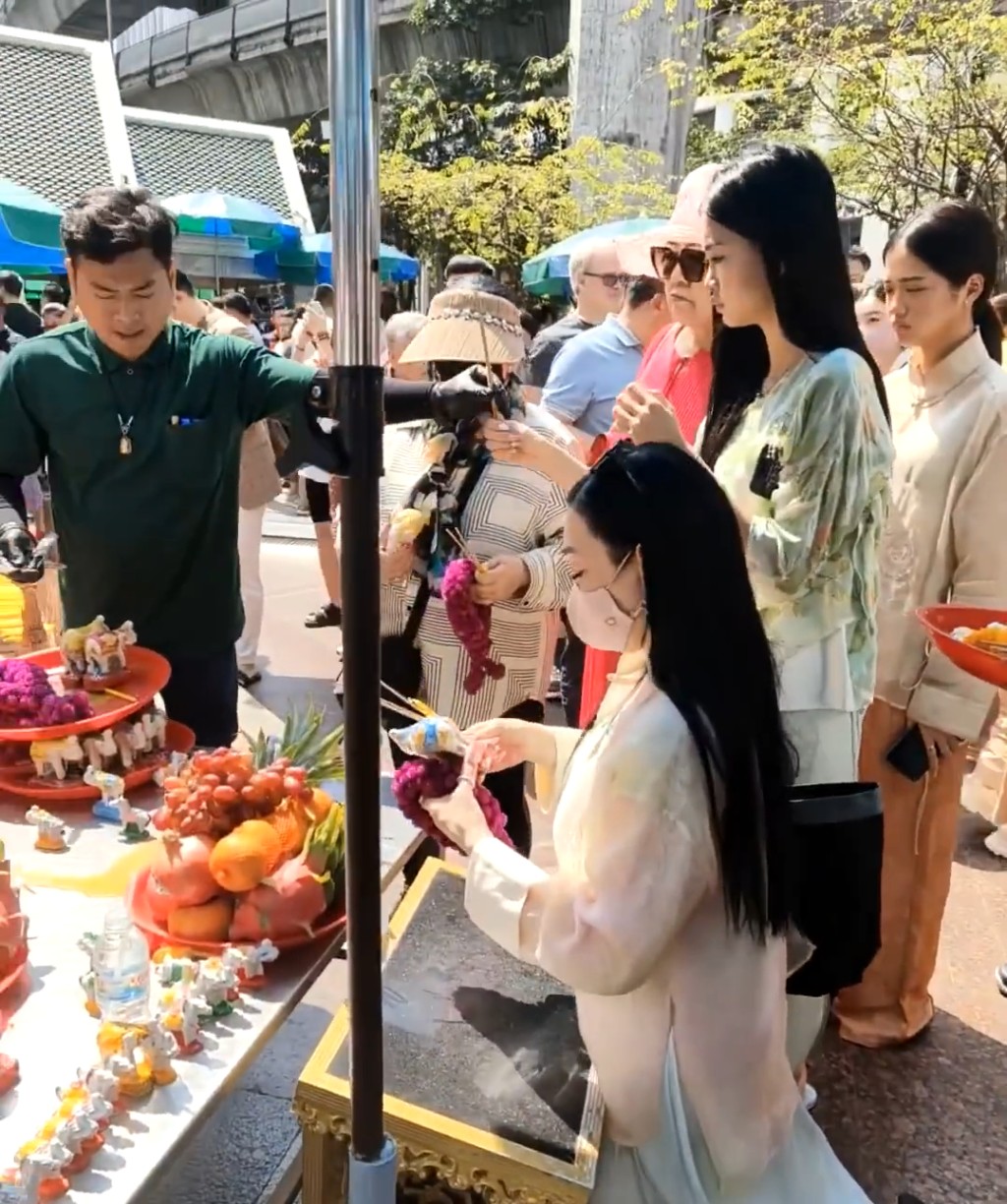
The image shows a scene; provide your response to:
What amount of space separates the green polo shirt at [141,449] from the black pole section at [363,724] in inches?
50.5

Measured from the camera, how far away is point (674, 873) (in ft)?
4.13

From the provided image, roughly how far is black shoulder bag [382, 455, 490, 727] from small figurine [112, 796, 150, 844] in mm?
696

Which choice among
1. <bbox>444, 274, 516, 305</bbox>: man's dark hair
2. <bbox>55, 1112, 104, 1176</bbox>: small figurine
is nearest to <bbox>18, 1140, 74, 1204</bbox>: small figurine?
<bbox>55, 1112, 104, 1176</bbox>: small figurine

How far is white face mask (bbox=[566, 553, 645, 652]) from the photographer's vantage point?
1408 mm

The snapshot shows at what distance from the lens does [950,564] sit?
221cm

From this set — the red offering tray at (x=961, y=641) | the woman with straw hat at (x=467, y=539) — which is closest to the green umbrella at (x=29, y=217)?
the woman with straw hat at (x=467, y=539)

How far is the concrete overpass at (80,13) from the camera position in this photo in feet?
88.2

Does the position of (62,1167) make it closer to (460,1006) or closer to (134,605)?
(460,1006)

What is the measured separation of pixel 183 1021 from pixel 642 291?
124 inches

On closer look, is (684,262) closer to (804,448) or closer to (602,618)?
(804,448)

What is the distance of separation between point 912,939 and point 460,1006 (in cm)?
134

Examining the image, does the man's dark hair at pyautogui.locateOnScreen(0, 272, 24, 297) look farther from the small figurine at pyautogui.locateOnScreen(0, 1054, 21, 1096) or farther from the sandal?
the small figurine at pyautogui.locateOnScreen(0, 1054, 21, 1096)

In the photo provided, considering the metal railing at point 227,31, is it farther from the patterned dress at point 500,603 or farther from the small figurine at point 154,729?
the small figurine at point 154,729

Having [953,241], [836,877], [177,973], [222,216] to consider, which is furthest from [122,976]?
[222,216]
